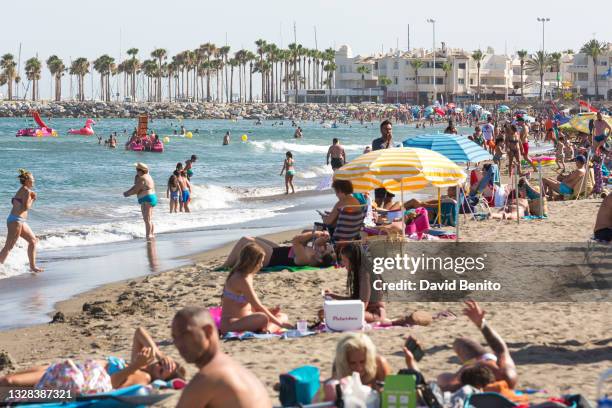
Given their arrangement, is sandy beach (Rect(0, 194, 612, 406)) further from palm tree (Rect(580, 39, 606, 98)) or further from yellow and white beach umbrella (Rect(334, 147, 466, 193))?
palm tree (Rect(580, 39, 606, 98))

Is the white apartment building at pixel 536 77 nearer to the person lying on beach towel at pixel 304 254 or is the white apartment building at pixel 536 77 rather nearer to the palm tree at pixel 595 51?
the palm tree at pixel 595 51

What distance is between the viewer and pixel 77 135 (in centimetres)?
7862

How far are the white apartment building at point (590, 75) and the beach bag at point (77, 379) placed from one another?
370 feet

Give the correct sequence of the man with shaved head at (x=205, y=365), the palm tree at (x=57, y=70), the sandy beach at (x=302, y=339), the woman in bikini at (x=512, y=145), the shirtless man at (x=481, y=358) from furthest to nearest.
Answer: the palm tree at (x=57, y=70), the woman in bikini at (x=512, y=145), the sandy beach at (x=302, y=339), the shirtless man at (x=481, y=358), the man with shaved head at (x=205, y=365)

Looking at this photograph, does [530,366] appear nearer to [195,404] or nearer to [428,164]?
[195,404]

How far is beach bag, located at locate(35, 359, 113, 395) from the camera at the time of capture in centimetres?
599

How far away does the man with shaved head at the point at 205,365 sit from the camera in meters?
3.93

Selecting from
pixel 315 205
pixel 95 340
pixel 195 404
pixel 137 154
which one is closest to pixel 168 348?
pixel 95 340

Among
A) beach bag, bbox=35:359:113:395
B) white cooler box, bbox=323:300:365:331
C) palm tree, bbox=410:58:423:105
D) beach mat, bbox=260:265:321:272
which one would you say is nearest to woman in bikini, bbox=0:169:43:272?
beach mat, bbox=260:265:321:272

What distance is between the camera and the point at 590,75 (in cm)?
11975

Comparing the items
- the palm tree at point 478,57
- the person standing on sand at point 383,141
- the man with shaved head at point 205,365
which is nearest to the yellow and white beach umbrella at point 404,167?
the person standing on sand at point 383,141

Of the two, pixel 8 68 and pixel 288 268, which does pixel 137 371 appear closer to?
pixel 288 268

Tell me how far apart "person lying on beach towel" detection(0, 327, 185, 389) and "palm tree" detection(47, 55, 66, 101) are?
520ft

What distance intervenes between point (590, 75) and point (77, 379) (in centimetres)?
12033
